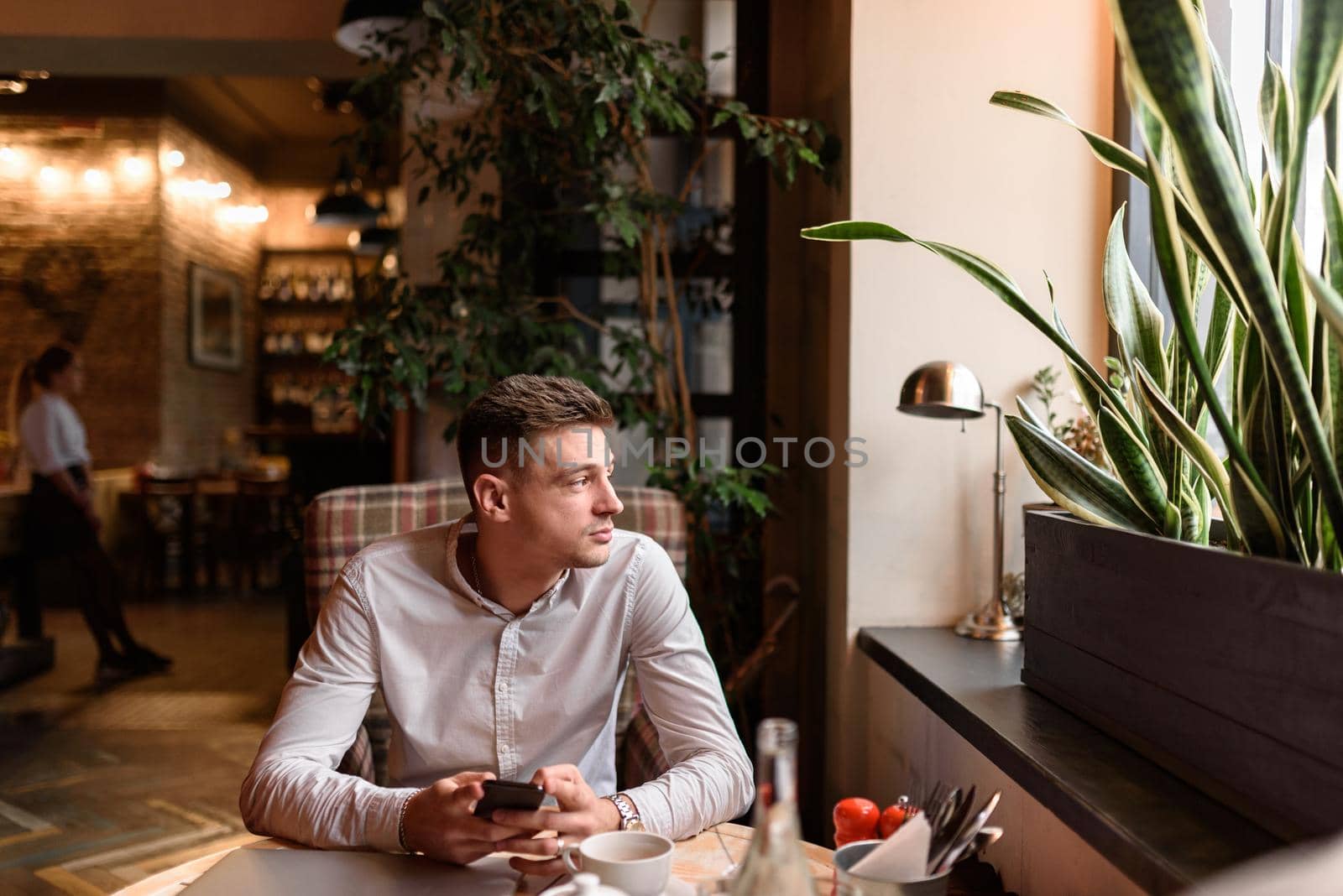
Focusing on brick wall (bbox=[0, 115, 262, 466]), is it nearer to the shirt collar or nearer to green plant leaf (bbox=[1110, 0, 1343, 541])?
the shirt collar

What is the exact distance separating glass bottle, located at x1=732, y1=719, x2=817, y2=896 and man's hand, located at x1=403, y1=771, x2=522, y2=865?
0.42m

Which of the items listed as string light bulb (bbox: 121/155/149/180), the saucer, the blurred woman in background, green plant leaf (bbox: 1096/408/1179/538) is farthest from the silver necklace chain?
string light bulb (bbox: 121/155/149/180)

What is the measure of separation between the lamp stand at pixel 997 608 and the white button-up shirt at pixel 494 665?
Result: 728 millimetres

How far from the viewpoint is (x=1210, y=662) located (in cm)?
110

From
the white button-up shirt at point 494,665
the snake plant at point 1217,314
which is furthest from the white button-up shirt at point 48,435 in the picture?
the snake plant at point 1217,314

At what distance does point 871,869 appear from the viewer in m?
0.96

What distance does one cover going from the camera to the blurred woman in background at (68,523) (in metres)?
5.02

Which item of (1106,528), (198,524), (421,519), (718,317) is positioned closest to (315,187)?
(198,524)

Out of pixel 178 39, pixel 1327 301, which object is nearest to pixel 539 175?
pixel 1327 301

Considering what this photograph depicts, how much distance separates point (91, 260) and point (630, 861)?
8.50 metres

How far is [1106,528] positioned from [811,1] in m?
2.07

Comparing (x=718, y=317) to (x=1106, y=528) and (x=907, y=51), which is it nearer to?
(x=907, y=51)

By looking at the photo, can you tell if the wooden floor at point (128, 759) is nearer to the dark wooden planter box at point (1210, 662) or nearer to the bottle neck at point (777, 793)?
the dark wooden planter box at point (1210, 662)

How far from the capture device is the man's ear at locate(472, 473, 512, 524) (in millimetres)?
1604
